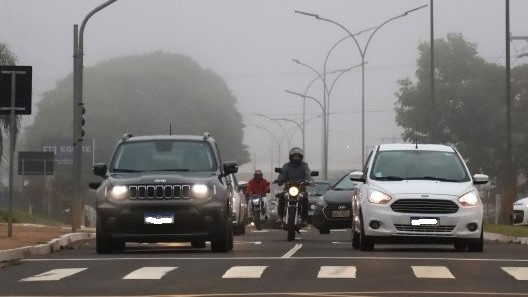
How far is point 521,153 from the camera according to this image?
323ft

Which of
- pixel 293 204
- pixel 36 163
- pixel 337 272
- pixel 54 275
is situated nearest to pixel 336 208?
pixel 293 204

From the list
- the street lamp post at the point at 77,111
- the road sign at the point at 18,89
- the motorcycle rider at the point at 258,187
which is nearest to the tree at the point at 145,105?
the motorcycle rider at the point at 258,187

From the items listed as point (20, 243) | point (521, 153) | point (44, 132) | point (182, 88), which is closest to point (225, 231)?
point (20, 243)

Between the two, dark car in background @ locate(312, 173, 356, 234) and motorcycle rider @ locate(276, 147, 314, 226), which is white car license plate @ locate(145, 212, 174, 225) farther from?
dark car in background @ locate(312, 173, 356, 234)

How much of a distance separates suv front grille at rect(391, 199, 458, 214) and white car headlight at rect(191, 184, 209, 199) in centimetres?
292

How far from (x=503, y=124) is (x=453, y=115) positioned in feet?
11.6

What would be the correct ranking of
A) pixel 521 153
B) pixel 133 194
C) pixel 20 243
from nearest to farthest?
pixel 133 194 < pixel 20 243 < pixel 521 153

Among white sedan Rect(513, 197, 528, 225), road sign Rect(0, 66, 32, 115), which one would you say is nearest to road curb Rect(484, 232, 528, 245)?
road sign Rect(0, 66, 32, 115)

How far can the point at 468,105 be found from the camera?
102m

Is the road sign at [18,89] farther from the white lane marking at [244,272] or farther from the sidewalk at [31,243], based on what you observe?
the white lane marking at [244,272]

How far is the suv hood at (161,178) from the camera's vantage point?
25.3 metres

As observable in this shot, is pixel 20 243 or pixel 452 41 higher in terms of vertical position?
pixel 452 41

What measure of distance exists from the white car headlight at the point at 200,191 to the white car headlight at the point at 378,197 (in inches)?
101

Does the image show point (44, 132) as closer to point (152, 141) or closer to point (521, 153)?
point (521, 153)
